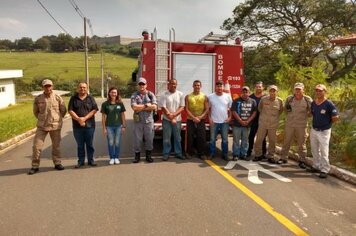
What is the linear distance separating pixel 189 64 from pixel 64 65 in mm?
76390

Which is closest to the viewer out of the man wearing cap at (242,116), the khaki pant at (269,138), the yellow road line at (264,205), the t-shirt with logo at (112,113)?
the yellow road line at (264,205)

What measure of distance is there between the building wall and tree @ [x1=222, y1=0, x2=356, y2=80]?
20214mm

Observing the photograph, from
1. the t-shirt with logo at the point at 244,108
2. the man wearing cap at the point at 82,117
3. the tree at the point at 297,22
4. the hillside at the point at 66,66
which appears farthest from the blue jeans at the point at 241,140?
the hillside at the point at 66,66

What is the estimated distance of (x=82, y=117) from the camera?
7.26 m

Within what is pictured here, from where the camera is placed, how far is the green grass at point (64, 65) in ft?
232

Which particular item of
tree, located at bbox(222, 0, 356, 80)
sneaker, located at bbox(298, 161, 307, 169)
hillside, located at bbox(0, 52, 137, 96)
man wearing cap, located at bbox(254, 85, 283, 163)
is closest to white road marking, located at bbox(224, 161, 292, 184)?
man wearing cap, located at bbox(254, 85, 283, 163)

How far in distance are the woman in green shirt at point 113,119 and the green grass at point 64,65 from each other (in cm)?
6033

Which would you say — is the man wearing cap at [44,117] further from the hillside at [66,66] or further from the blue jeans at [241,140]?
the hillside at [66,66]

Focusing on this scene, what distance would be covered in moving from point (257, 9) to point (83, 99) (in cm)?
2537

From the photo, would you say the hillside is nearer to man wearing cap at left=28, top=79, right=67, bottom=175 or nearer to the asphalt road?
man wearing cap at left=28, top=79, right=67, bottom=175

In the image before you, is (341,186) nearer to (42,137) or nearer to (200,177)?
(200,177)

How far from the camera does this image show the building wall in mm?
29891

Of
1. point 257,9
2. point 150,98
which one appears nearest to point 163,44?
point 150,98

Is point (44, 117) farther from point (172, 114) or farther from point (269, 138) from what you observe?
point (269, 138)
